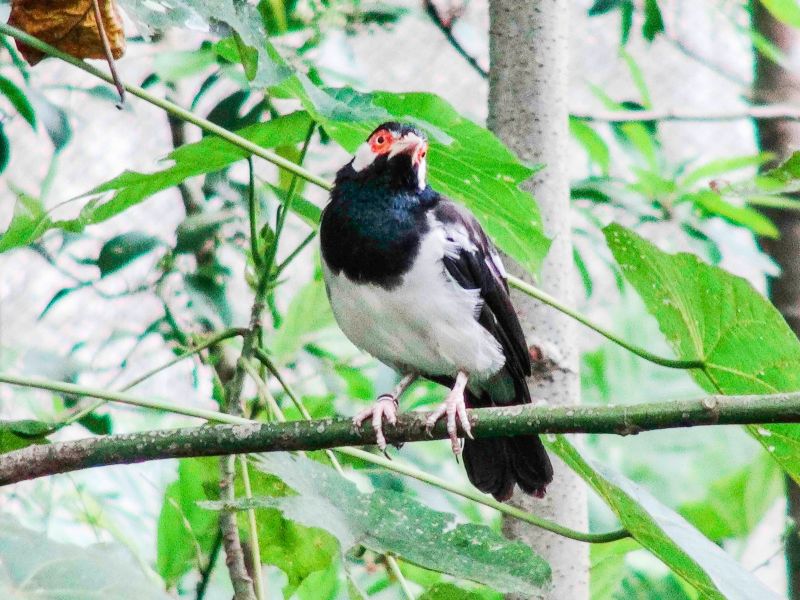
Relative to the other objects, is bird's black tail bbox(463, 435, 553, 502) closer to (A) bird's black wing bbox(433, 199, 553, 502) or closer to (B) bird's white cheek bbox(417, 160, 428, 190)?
(A) bird's black wing bbox(433, 199, 553, 502)

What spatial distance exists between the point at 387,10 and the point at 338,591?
4.86 feet

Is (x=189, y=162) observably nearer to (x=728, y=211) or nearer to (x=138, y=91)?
(x=138, y=91)

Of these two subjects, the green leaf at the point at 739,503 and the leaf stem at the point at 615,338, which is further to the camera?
the green leaf at the point at 739,503

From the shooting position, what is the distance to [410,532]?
1.36 metres

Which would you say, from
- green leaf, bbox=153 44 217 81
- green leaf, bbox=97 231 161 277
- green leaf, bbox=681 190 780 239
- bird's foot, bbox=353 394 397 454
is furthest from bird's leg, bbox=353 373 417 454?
green leaf, bbox=681 190 780 239

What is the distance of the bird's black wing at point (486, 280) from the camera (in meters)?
1.95

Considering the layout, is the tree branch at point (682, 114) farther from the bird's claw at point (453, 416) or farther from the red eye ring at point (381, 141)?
the bird's claw at point (453, 416)

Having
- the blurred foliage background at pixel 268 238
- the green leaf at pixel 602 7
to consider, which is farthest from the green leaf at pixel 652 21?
the green leaf at pixel 602 7

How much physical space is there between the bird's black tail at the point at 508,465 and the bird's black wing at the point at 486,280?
0.14 m

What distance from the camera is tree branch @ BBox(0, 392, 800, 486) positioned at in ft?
3.55

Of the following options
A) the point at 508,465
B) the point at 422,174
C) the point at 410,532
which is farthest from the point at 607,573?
the point at 422,174

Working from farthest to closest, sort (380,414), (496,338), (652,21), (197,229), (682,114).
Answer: (652,21) < (682,114) < (197,229) < (496,338) < (380,414)

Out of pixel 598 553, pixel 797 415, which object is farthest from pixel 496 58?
pixel 797 415

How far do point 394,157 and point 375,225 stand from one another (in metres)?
0.14
